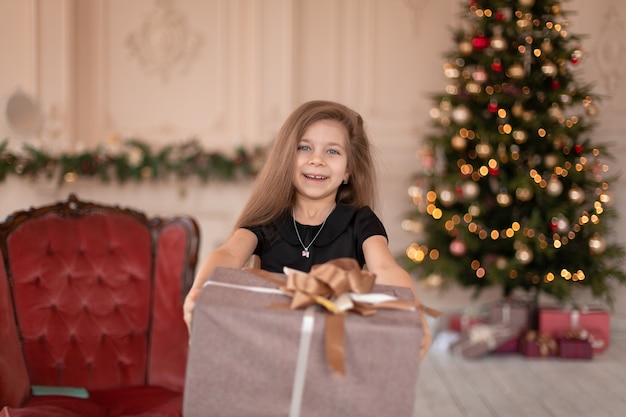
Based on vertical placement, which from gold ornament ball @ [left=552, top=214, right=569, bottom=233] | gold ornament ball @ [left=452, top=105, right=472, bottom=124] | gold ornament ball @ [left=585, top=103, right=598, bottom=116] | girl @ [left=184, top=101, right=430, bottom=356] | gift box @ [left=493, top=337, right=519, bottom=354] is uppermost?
gold ornament ball @ [left=585, top=103, right=598, bottom=116]

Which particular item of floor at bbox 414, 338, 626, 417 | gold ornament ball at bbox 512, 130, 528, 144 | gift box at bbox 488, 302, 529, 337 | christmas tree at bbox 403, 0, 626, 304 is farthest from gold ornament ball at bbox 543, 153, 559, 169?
floor at bbox 414, 338, 626, 417

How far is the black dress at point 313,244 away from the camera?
1.83m

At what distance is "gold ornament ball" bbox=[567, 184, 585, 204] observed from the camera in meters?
4.82

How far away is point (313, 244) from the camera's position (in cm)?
184

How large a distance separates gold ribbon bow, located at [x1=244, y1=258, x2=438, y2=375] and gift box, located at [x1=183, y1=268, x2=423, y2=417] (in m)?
0.02

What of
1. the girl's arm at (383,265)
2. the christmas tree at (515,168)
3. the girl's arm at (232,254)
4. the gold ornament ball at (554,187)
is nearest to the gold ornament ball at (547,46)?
the christmas tree at (515,168)

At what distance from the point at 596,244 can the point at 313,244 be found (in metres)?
3.54

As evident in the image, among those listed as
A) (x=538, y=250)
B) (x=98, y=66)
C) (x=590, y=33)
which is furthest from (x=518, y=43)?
(x=98, y=66)

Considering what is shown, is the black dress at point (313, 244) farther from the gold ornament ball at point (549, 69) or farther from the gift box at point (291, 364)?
the gold ornament ball at point (549, 69)

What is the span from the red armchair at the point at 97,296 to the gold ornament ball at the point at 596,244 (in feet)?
10.4

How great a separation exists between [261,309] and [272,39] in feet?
14.9

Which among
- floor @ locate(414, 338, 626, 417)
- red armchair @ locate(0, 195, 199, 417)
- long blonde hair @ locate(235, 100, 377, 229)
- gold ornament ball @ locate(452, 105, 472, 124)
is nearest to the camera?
long blonde hair @ locate(235, 100, 377, 229)

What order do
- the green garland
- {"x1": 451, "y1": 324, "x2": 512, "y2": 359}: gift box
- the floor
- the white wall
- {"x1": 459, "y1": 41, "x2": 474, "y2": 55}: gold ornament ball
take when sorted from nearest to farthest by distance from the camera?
1. the floor
2. {"x1": 451, "y1": 324, "x2": 512, "y2": 359}: gift box
3. {"x1": 459, "y1": 41, "x2": 474, "y2": 55}: gold ornament ball
4. the green garland
5. the white wall

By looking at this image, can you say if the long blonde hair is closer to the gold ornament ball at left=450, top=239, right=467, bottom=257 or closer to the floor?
the floor
